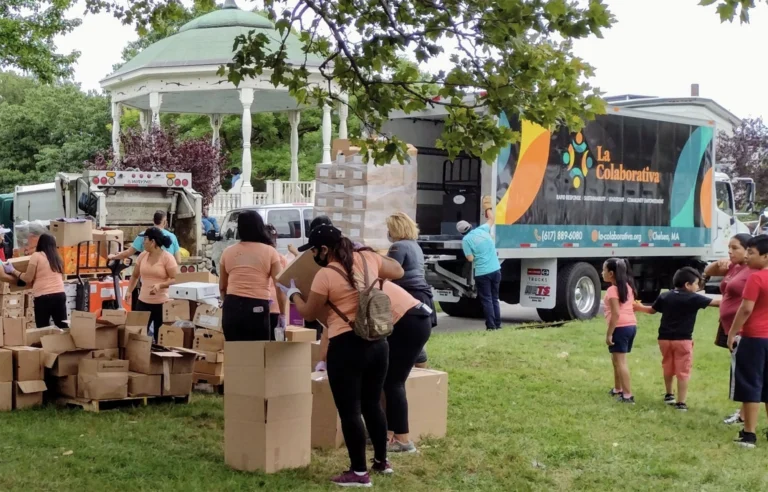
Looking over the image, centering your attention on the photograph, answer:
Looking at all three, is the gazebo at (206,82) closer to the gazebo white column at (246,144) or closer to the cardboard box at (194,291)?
the gazebo white column at (246,144)

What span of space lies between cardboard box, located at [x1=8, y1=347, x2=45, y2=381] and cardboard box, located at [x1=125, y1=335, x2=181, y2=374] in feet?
2.32

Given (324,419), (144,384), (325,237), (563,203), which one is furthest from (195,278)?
(563,203)

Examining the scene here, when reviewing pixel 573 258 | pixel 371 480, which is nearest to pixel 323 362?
pixel 371 480

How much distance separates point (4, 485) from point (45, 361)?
235 centimetres

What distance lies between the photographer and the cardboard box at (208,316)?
8.91 metres

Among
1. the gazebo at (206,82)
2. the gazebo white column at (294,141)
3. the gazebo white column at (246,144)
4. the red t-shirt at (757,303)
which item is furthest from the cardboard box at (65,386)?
the gazebo white column at (294,141)

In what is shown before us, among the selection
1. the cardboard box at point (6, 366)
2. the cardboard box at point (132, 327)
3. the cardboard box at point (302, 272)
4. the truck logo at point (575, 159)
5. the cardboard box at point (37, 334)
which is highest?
the truck logo at point (575, 159)

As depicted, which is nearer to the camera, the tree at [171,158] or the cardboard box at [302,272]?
the cardboard box at [302,272]

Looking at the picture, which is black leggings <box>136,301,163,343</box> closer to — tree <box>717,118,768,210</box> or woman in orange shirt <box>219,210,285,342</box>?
woman in orange shirt <box>219,210,285,342</box>

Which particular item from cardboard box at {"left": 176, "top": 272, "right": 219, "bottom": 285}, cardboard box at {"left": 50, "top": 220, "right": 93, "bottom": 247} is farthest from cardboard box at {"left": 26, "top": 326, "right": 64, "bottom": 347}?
cardboard box at {"left": 50, "top": 220, "right": 93, "bottom": 247}

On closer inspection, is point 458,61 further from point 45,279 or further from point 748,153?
point 748,153

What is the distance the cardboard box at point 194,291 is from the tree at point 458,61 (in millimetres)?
2478

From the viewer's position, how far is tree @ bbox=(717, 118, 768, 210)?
41.9 metres

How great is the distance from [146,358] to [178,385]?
0.39m
